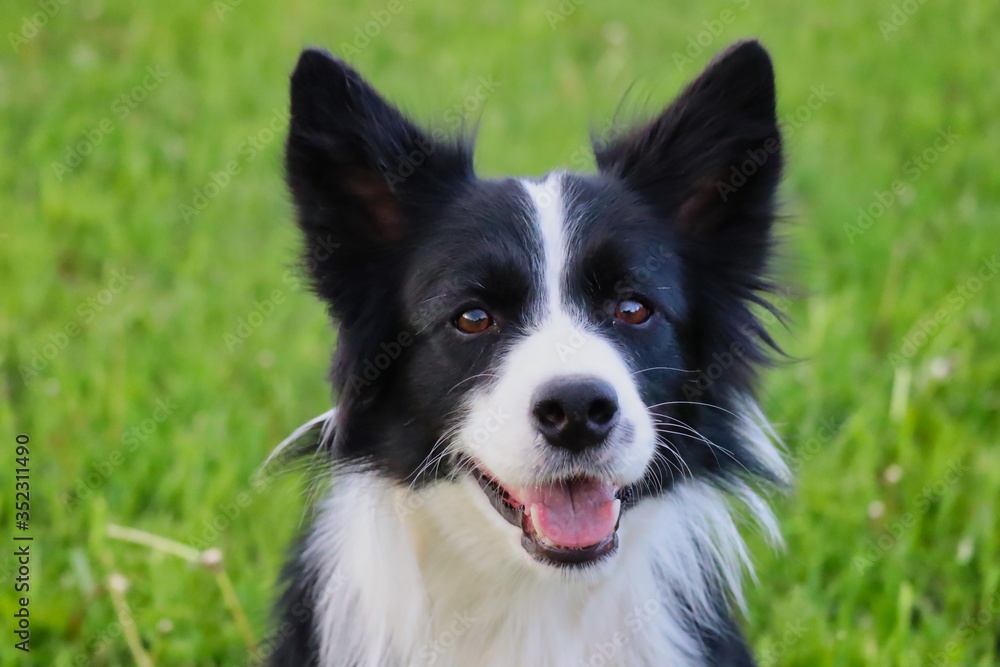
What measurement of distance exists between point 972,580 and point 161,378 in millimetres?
3857

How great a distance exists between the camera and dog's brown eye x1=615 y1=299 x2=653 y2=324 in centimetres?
277

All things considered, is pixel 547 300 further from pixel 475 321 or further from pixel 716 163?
pixel 716 163

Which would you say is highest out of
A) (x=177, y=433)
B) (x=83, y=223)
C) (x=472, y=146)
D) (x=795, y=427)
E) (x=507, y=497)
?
(x=472, y=146)

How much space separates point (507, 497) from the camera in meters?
2.70

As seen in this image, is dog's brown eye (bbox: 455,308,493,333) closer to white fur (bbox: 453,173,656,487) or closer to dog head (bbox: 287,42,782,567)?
dog head (bbox: 287,42,782,567)

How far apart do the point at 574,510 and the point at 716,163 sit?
3.82 ft

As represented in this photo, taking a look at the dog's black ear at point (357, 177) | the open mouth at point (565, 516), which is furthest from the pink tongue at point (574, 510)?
the dog's black ear at point (357, 177)

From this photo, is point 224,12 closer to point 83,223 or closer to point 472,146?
point 83,223

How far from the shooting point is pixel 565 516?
264cm

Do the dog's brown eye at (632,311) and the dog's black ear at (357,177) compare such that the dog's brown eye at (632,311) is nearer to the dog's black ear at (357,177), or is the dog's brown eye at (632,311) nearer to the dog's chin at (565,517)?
the dog's chin at (565,517)

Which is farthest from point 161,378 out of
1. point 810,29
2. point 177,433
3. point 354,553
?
point 810,29

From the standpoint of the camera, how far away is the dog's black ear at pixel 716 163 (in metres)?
2.95

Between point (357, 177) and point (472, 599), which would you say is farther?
point (357, 177)

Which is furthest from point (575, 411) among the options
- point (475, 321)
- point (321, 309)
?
point (321, 309)
